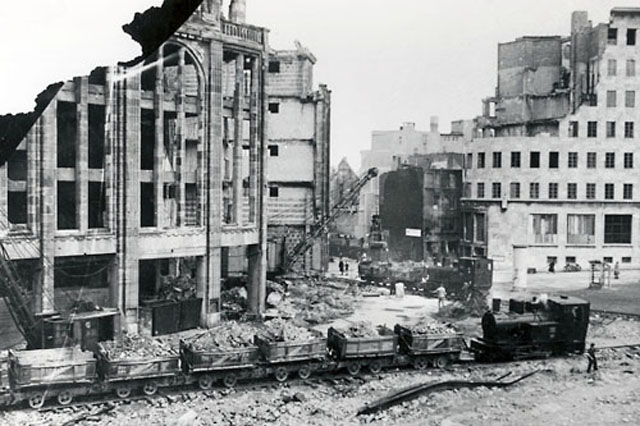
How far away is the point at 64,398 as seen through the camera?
59.1ft

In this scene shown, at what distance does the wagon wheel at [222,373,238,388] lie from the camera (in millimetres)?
20266

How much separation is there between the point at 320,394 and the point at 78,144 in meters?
13.1

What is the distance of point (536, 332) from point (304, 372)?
8169 millimetres

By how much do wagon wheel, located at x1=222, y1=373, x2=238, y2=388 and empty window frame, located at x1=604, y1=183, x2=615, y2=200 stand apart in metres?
36.8

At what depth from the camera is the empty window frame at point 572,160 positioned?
48.3 metres

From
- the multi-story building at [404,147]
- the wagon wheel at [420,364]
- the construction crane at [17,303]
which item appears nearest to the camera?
the construction crane at [17,303]

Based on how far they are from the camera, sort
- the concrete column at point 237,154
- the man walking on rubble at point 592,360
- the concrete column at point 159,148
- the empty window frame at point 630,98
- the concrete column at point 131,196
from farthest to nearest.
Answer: the empty window frame at point 630,98, the concrete column at point 237,154, the concrete column at point 159,148, the concrete column at point 131,196, the man walking on rubble at point 592,360

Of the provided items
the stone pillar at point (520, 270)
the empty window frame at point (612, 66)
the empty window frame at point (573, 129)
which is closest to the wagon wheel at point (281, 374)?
the stone pillar at point (520, 270)

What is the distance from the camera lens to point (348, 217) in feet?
232

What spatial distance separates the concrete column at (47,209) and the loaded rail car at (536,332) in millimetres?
14932

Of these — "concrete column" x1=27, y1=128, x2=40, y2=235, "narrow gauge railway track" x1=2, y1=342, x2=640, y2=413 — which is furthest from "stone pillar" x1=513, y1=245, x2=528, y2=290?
"concrete column" x1=27, y1=128, x2=40, y2=235

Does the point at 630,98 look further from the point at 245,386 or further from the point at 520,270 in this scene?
the point at 245,386

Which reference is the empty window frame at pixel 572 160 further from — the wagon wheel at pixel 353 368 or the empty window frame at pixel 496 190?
the wagon wheel at pixel 353 368

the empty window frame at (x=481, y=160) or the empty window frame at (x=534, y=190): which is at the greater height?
the empty window frame at (x=481, y=160)
